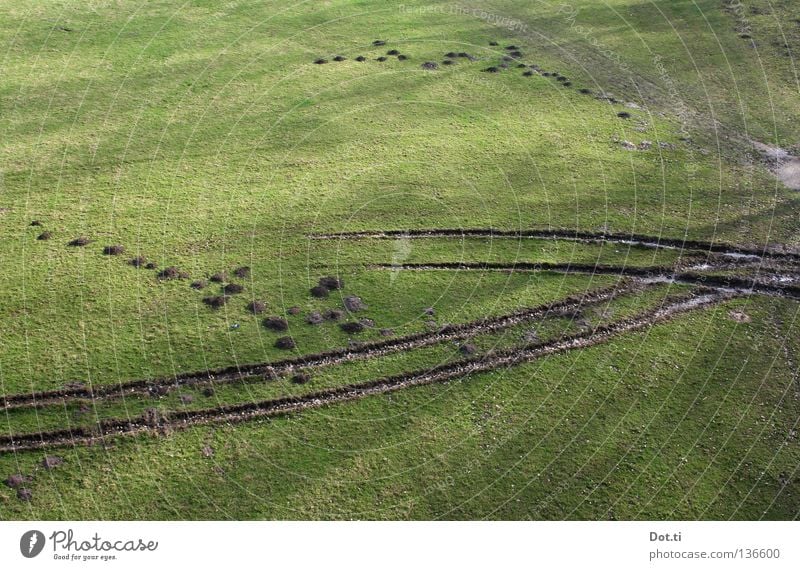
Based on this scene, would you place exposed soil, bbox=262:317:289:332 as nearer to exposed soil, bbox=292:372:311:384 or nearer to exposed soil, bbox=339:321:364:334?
exposed soil, bbox=339:321:364:334

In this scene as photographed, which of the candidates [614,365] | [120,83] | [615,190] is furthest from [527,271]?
[120,83]

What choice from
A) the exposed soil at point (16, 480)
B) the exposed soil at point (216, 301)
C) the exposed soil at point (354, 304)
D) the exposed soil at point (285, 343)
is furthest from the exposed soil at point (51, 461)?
the exposed soil at point (354, 304)

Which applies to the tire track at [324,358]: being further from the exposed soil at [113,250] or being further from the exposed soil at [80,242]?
the exposed soil at [80,242]

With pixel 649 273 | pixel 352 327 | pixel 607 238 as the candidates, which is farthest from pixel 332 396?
pixel 607 238

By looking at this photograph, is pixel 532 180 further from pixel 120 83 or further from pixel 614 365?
pixel 120 83
